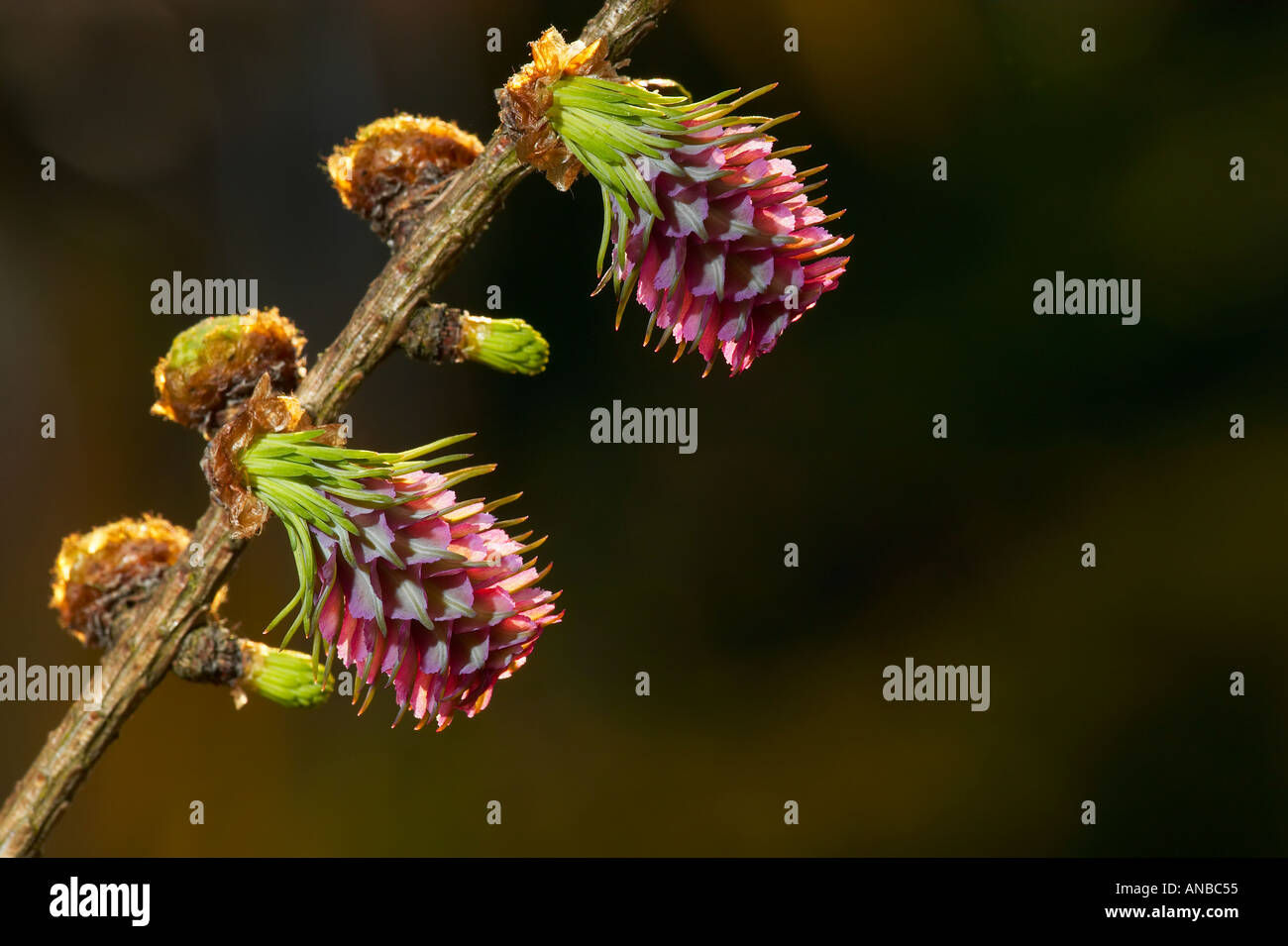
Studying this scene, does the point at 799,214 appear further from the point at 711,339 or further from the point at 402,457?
the point at 402,457

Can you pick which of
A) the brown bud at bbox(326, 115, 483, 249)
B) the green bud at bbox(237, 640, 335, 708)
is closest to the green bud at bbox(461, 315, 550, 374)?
the brown bud at bbox(326, 115, 483, 249)

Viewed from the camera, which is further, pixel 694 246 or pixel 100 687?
pixel 100 687

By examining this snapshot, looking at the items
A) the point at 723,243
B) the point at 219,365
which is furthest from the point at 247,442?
the point at 723,243

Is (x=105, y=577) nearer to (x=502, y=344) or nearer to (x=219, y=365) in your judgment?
(x=219, y=365)
